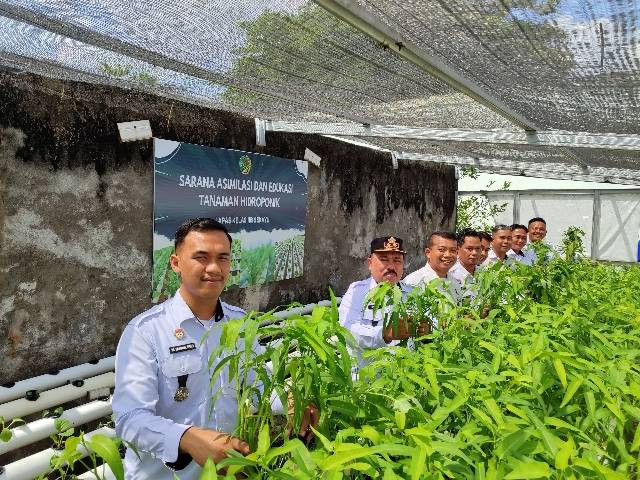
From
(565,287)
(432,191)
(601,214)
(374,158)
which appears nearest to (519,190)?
(601,214)

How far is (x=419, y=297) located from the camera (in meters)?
1.95

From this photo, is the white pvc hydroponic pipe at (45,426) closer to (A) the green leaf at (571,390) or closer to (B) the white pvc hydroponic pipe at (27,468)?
(B) the white pvc hydroponic pipe at (27,468)

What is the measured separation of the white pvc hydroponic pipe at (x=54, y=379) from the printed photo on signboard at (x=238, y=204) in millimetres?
671

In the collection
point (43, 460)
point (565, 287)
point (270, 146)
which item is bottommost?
point (43, 460)

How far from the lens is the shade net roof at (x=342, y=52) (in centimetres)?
211

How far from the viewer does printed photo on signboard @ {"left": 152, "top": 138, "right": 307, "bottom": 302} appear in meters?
3.99

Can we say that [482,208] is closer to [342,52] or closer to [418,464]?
[342,52]

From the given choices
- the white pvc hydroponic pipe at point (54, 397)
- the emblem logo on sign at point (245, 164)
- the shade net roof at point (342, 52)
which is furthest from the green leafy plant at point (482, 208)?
the white pvc hydroponic pipe at point (54, 397)

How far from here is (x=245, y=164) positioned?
15.4ft

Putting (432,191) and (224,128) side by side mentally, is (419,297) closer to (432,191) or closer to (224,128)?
(224,128)

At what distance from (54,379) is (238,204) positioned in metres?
2.06

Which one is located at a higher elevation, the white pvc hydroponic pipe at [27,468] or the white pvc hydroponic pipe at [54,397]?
the white pvc hydroponic pipe at [54,397]

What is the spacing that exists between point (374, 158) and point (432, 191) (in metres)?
2.22

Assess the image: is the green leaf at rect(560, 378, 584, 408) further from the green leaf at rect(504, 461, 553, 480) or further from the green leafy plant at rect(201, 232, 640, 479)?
the green leaf at rect(504, 461, 553, 480)
